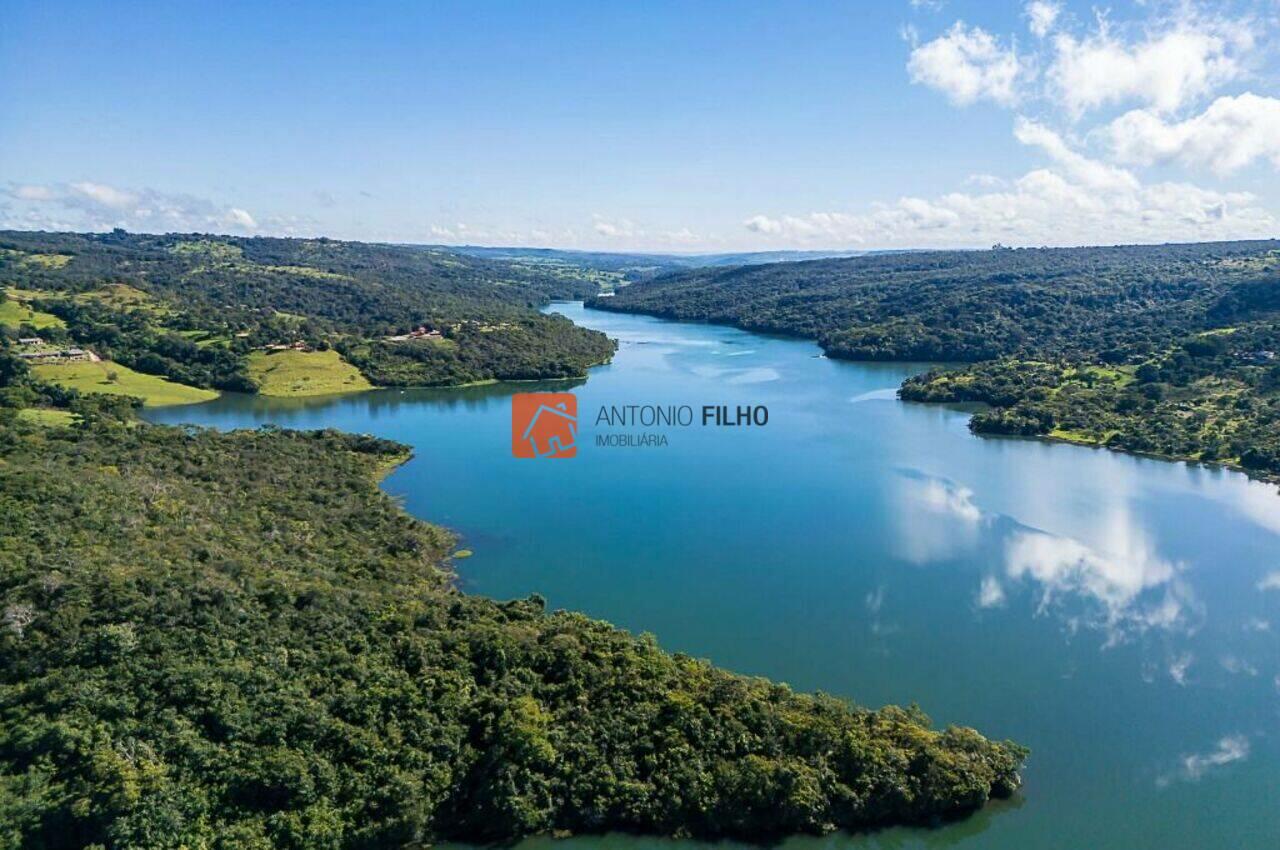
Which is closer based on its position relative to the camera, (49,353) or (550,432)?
(550,432)

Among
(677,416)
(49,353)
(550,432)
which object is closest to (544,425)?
(550,432)

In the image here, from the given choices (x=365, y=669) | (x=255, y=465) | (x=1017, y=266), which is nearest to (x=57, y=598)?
(x=365, y=669)

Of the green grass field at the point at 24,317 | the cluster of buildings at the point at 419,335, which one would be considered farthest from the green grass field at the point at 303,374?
the green grass field at the point at 24,317

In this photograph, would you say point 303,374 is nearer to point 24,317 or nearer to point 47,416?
point 24,317

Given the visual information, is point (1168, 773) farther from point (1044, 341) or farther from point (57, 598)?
point (1044, 341)

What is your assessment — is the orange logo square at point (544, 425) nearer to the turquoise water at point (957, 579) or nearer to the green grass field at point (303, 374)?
the turquoise water at point (957, 579)

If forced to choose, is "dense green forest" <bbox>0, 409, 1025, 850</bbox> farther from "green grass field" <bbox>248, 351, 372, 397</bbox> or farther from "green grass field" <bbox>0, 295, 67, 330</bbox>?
"green grass field" <bbox>0, 295, 67, 330</bbox>

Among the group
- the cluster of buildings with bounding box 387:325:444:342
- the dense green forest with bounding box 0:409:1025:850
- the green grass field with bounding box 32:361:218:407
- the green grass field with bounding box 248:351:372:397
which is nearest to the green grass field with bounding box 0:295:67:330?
the green grass field with bounding box 32:361:218:407

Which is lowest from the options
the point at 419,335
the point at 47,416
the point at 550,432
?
the point at 550,432
